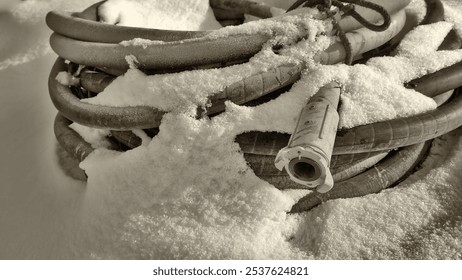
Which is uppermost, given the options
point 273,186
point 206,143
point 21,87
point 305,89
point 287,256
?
point 305,89

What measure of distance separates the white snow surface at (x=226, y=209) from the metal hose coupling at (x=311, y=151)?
20 cm

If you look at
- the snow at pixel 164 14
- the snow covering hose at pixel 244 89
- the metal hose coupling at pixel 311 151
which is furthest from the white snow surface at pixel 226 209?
the snow at pixel 164 14

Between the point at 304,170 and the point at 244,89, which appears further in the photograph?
the point at 244,89

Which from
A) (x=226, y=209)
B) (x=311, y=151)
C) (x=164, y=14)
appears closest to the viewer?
(x=311, y=151)

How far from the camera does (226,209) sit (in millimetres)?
1482

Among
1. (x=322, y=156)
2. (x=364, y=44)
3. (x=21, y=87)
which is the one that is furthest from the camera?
(x=21, y=87)

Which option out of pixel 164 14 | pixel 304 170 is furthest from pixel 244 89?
pixel 164 14

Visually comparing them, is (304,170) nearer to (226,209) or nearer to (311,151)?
(311,151)

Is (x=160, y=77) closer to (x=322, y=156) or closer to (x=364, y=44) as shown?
(x=322, y=156)

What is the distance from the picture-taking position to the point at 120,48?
1.55 meters

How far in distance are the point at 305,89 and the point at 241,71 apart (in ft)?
0.79

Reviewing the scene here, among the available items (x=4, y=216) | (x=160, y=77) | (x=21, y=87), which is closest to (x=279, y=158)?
(x=160, y=77)

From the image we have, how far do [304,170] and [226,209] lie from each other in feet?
1.25

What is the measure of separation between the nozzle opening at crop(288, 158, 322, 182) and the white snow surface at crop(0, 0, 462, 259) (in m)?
0.30
